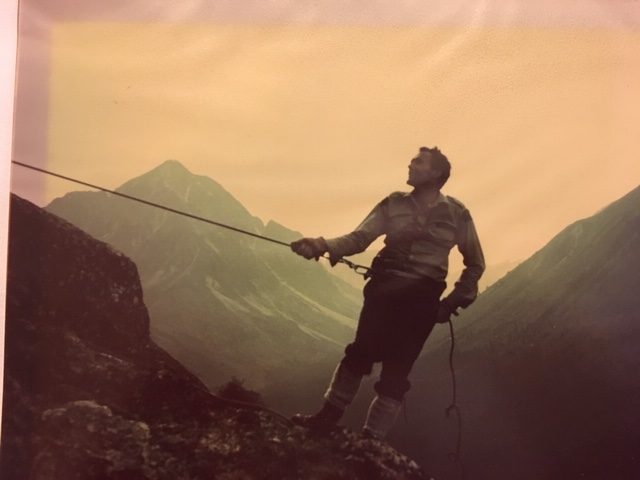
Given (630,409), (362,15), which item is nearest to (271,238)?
(362,15)

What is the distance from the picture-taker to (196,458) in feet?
6.15

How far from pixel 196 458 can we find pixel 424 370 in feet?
2.16

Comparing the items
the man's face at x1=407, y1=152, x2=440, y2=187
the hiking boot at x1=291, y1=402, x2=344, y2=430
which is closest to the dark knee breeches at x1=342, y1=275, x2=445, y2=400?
the hiking boot at x1=291, y1=402, x2=344, y2=430

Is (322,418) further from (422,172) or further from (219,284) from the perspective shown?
(422,172)

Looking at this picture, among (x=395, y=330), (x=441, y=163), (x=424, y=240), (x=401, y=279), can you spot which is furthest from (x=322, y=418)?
(x=441, y=163)

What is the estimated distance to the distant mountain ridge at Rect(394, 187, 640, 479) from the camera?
75.7 inches

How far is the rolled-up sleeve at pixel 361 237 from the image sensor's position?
200cm

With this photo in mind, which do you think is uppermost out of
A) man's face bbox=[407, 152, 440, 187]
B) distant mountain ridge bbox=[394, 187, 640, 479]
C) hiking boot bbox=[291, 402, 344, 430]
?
man's face bbox=[407, 152, 440, 187]

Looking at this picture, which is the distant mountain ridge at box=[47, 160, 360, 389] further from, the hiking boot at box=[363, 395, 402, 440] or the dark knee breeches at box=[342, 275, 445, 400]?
the hiking boot at box=[363, 395, 402, 440]

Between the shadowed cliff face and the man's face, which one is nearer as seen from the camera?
the shadowed cliff face

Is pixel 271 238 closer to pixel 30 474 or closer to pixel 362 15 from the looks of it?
pixel 362 15

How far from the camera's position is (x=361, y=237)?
200cm

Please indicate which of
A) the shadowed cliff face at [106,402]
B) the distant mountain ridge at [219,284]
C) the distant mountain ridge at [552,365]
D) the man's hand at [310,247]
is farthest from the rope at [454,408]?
the man's hand at [310,247]

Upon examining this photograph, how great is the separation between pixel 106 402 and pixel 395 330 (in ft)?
2.66
